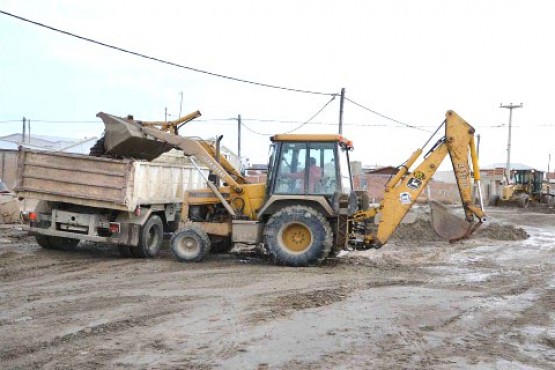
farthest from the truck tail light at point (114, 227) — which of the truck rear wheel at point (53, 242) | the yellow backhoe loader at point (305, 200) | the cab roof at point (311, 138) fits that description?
the cab roof at point (311, 138)

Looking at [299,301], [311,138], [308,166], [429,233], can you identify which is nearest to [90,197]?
[308,166]

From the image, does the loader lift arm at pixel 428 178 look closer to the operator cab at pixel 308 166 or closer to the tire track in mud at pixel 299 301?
the operator cab at pixel 308 166

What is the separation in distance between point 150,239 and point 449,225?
6216 mm

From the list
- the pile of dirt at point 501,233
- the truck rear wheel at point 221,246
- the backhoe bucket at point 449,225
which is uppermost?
the backhoe bucket at point 449,225

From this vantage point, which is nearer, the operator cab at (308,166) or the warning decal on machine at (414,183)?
the operator cab at (308,166)

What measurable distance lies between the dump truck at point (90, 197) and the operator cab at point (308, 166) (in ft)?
5.25

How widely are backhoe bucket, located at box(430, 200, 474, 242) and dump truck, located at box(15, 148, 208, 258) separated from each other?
207 inches

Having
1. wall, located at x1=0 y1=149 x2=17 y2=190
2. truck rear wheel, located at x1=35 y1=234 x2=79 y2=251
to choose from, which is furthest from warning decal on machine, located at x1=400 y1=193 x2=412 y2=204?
wall, located at x1=0 y1=149 x2=17 y2=190

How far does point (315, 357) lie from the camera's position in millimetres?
5266

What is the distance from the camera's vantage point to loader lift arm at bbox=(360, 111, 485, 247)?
37.0 feet

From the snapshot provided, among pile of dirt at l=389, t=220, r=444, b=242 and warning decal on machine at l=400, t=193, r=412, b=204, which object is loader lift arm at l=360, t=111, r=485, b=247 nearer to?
warning decal on machine at l=400, t=193, r=412, b=204

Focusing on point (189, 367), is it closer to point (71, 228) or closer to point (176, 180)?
A: point (71, 228)

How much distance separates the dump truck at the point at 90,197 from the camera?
35.9ft

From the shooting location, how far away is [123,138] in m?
11.2
